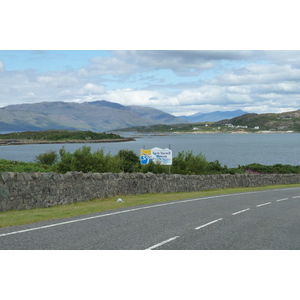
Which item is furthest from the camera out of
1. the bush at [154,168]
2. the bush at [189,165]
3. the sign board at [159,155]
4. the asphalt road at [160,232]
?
the bush at [189,165]

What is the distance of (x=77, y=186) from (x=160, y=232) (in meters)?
9.51

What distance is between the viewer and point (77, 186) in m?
20.0

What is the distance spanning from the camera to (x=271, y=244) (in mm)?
9852

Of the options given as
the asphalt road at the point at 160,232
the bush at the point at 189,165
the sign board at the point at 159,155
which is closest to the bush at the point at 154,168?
the sign board at the point at 159,155

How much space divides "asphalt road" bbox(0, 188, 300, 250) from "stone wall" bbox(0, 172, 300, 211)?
376cm

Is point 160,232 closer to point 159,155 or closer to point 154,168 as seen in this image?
point 159,155

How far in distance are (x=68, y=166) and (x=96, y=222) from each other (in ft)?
67.3

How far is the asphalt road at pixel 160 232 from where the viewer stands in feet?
31.2

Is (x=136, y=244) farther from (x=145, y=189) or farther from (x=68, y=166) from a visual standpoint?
(x=68, y=166)

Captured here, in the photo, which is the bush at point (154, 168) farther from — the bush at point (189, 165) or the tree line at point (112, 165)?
the bush at point (189, 165)

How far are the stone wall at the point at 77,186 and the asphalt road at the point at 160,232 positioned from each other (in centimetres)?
376

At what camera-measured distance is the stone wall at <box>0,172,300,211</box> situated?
53.2 feet

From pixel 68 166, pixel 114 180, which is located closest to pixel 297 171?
pixel 68 166

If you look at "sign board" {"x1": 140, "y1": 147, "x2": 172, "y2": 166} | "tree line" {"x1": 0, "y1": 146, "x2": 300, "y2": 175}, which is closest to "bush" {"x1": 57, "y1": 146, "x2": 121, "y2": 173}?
"tree line" {"x1": 0, "y1": 146, "x2": 300, "y2": 175}
